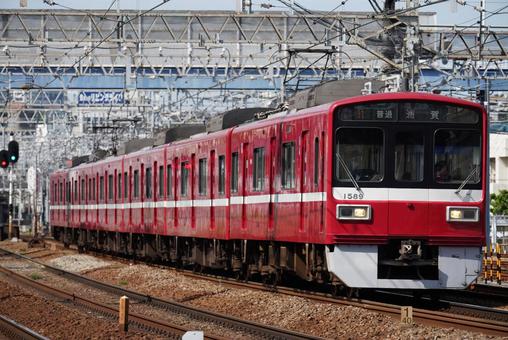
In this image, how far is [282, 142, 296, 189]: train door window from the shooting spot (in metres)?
18.3

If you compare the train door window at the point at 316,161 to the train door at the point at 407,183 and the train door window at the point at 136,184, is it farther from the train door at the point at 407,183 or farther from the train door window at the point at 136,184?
the train door window at the point at 136,184

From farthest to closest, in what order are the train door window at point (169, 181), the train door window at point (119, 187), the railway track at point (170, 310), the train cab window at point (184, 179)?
the train door window at point (119, 187)
the train door window at point (169, 181)
the train cab window at point (184, 179)
the railway track at point (170, 310)

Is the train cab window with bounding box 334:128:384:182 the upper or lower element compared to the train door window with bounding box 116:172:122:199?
upper

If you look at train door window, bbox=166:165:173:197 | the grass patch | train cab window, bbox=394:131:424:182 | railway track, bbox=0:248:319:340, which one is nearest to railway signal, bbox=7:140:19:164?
the grass patch

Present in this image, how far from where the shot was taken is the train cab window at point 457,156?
54.2ft

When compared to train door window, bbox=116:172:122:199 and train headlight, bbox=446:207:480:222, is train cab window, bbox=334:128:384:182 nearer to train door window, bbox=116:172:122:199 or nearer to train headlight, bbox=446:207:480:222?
train headlight, bbox=446:207:480:222

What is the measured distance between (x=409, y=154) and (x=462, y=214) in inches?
42.8

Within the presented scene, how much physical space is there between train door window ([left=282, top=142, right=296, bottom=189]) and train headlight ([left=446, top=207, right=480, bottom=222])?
2.77m

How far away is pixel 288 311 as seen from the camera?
55.3 ft

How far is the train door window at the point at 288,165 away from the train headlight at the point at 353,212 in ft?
6.86

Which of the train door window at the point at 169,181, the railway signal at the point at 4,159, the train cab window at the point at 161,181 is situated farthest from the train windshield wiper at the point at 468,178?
the railway signal at the point at 4,159

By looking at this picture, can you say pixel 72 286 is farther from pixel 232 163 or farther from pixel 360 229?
pixel 360 229

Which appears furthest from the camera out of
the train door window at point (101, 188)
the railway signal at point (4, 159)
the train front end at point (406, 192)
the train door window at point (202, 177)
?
the railway signal at point (4, 159)

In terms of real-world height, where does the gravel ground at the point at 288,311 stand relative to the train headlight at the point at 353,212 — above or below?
below
